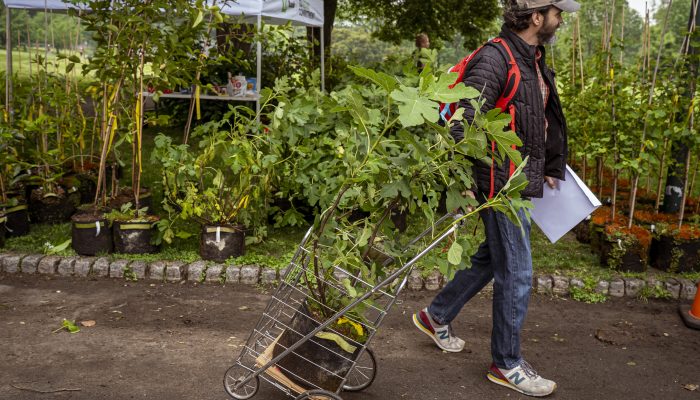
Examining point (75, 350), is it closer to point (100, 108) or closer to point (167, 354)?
point (167, 354)

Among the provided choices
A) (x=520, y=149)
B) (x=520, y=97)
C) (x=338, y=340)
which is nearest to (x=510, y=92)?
(x=520, y=97)

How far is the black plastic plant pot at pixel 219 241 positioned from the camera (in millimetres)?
5695

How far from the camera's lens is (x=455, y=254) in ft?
9.73

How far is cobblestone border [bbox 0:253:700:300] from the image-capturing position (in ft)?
18.1

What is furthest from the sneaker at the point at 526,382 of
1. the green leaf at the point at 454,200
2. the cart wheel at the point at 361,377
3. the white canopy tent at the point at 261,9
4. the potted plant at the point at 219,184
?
the white canopy tent at the point at 261,9

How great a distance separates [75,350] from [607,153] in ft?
14.0

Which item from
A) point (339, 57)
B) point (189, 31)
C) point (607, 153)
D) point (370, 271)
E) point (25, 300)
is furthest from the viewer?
point (339, 57)

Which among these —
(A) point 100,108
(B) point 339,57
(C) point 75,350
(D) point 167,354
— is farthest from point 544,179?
(B) point 339,57

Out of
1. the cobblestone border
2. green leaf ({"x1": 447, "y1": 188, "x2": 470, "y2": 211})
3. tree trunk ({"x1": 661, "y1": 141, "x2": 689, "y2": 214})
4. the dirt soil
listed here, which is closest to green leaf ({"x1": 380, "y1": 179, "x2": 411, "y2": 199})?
green leaf ({"x1": 447, "y1": 188, "x2": 470, "y2": 211})

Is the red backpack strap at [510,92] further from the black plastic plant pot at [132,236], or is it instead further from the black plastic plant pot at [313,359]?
Result: the black plastic plant pot at [132,236]

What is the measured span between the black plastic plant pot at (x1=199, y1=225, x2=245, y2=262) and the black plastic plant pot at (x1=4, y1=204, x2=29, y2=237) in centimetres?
162

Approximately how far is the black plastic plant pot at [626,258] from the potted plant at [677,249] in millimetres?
186

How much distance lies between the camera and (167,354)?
4.16 m

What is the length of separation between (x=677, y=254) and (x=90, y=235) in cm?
459
